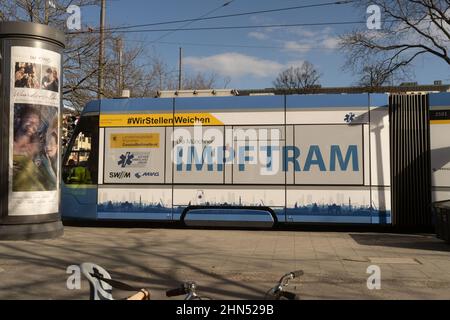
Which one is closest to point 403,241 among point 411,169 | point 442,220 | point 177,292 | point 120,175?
point 442,220

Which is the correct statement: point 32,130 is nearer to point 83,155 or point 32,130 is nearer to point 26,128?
point 26,128

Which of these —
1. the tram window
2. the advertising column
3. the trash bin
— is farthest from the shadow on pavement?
the advertising column

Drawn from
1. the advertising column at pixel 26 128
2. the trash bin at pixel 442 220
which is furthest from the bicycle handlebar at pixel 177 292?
the advertising column at pixel 26 128

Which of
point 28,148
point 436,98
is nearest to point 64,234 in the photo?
point 28,148

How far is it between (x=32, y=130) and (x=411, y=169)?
8842 mm

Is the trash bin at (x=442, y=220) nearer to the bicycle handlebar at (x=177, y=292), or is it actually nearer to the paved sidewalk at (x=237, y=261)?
the paved sidewalk at (x=237, y=261)

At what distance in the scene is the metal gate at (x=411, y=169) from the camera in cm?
1123

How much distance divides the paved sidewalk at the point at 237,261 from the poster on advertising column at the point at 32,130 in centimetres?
94

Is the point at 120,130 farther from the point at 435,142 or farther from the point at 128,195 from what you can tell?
the point at 435,142

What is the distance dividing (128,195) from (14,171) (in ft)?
9.72

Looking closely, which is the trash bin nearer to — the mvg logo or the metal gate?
the metal gate

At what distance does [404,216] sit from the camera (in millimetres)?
11227

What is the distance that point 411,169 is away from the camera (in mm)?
11258

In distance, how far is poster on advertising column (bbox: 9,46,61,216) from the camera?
10195mm
